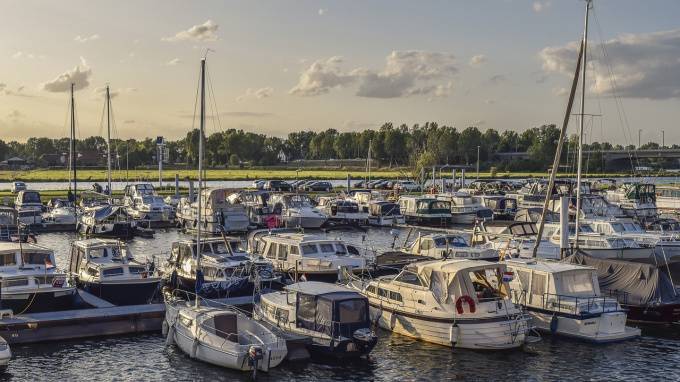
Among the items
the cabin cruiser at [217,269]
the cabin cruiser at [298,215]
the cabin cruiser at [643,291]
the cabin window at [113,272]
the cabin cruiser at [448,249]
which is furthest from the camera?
the cabin cruiser at [298,215]

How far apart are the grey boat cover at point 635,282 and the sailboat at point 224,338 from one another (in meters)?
16.7

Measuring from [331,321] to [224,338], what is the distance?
3.92 m

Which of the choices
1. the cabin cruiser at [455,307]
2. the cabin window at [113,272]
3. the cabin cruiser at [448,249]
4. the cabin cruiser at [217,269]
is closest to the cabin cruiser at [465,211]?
the cabin cruiser at [448,249]

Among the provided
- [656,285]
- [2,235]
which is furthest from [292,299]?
[2,235]

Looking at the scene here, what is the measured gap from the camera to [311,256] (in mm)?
41219

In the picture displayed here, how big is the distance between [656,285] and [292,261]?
713 inches

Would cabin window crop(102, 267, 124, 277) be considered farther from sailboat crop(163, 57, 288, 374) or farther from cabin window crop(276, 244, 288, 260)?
cabin window crop(276, 244, 288, 260)

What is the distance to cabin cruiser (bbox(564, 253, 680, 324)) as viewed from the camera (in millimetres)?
33750

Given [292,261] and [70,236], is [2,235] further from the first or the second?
[292,261]

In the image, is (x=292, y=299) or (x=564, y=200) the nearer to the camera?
(x=292, y=299)

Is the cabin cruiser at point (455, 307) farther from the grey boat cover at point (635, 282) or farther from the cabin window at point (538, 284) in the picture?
the grey boat cover at point (635, 282)

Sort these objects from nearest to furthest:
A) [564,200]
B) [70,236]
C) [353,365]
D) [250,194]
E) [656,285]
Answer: [353,365]
[656,285]
[564,200]
[70,236]
[250,194]

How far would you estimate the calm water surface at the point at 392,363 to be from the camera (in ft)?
89.1

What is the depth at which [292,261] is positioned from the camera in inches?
1631
